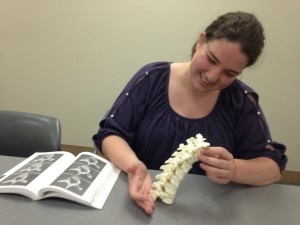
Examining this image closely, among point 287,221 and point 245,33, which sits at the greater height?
point 245,33

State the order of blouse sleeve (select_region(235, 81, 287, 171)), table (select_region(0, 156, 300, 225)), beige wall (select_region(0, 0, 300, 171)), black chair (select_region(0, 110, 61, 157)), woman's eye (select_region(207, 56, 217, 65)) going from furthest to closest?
beige wall (select_region(0, 0, 300, 171))
black chair (select_region(0, 110, 61, 157))
blouse sleeve (select_region(235, 81, 287, 171))
woman's eye (select_region(207, 56, 217, 65))
table (select_region(0, 156, 300, 225))

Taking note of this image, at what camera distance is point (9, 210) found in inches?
29.9

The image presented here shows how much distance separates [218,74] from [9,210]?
74cm

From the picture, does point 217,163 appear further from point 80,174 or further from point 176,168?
point 80,174

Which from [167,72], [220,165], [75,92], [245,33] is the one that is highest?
[245,33]

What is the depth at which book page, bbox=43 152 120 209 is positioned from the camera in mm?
799

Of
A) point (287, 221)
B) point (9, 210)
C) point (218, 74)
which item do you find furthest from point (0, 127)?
point (287, 221)

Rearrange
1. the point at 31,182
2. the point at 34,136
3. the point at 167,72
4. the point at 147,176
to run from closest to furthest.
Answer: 1. the point at 31,182
2. the point at 147,176
3. the point at 167,72
4. the point at 34,136

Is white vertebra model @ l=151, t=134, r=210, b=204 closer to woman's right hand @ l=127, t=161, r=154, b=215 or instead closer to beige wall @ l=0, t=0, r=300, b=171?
woman's right hand @ l=127, t=161, r=154, b=215

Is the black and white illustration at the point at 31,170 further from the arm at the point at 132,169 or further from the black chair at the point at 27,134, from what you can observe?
the black chair at the point at 27,134

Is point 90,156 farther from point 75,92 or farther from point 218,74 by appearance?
point 75,92

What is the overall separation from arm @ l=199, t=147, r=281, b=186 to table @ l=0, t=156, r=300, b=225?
4cm

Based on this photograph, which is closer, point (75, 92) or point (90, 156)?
→ point (90, 156)

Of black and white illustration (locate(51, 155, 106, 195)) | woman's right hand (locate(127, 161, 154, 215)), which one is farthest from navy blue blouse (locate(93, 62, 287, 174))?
woman's right hand (locate(127, 161, 154, 215))
